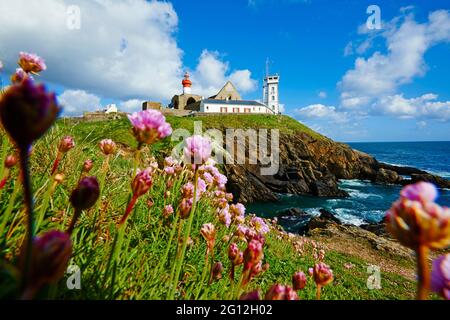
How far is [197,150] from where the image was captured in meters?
1.58

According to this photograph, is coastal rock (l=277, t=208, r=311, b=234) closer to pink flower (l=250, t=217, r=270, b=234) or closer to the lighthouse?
pink flower (l=250, t=217, r=270, b=234)

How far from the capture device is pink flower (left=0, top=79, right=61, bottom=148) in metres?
0.53

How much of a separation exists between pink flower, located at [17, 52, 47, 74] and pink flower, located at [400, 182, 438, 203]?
2465 millimetres

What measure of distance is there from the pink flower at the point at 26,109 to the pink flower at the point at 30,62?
74.3 inches

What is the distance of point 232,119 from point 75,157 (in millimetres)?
39330

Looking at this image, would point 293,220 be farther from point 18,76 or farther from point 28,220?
point 28,220

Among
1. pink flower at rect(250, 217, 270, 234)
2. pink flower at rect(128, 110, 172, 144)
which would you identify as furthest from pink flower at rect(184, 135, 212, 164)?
pink flower at rect(250, 217, 270, 234)

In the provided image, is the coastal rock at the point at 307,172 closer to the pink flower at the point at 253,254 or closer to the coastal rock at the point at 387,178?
the coastal rock at the point at 387,178

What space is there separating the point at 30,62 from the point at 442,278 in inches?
108

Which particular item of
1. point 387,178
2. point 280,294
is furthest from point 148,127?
point 387,178

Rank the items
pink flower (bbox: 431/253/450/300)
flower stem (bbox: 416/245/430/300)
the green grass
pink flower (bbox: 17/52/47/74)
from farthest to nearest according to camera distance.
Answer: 1. pink flower (bbox: 17/52/47/74)
2. the green grass
3. pink flower (bbox: 431/253/450/300)
4. flower stem (bbox: 416/245/430/300)

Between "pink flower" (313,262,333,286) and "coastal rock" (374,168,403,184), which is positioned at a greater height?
"pink flower" (313,262,333,286)
